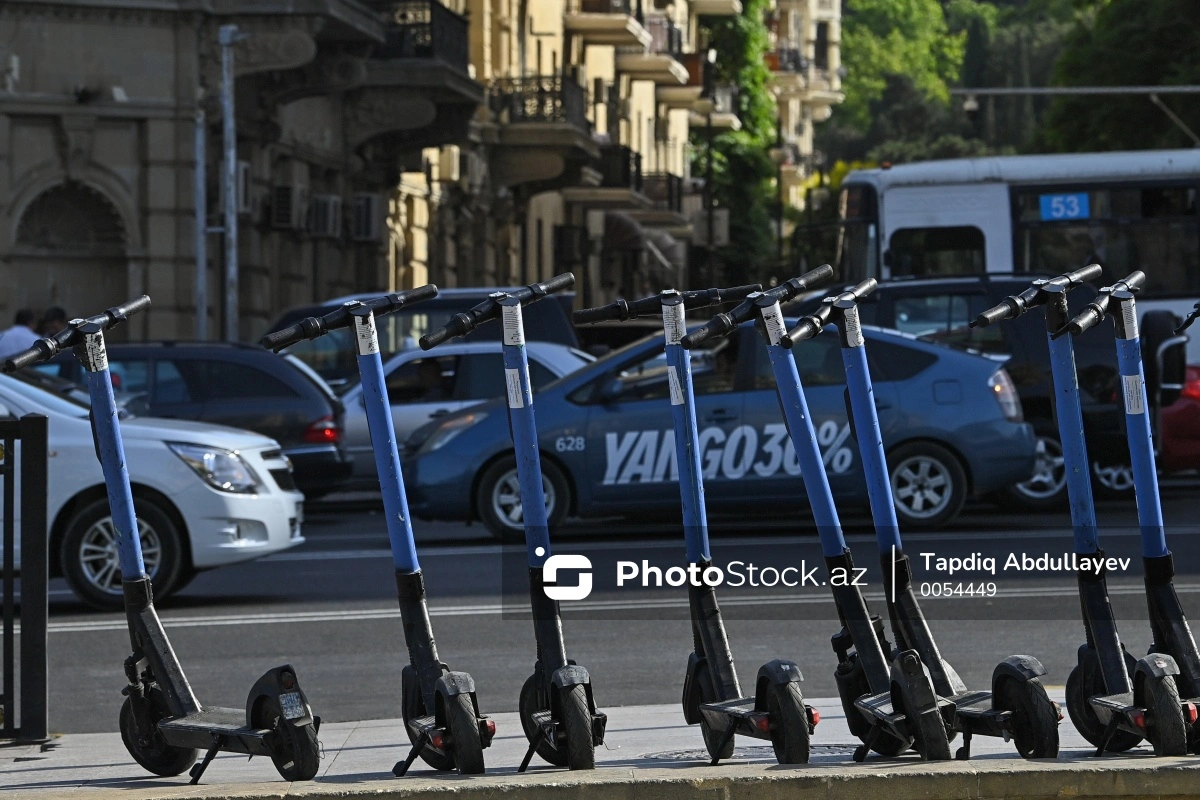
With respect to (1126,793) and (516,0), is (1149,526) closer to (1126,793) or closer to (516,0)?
(1126,793)

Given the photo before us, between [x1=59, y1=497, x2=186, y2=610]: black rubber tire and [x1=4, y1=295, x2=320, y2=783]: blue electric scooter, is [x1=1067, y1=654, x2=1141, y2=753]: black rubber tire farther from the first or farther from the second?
[x1=59, y1=497, x2=186, y2=610]: black rubber tire

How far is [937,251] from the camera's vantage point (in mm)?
25062

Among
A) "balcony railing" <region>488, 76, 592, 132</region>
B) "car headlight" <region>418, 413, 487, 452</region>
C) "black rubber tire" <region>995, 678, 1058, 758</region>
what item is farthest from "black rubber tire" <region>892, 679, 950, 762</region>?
"balcony railing" <region>488, 76, 592, 132</region>

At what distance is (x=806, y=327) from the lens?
20.8 ft

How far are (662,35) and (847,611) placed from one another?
5339cm

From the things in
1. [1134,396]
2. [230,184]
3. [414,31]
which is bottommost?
[1134,396]

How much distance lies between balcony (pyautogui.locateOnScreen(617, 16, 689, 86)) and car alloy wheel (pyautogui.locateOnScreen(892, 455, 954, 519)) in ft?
141

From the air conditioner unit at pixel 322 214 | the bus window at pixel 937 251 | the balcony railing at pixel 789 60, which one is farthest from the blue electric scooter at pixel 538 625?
the balcony railing at pixel 789 60

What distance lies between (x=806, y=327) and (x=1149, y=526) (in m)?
1.15

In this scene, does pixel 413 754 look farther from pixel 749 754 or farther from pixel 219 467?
pixel 219 467

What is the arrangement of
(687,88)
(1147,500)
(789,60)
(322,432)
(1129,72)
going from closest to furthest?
1. (1147,500)
2. (322,432)
3. (1129,72)
4. (687,88)
5. (789,60)

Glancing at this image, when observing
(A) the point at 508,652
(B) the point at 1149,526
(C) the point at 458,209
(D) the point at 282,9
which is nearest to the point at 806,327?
(B) the point at 1149,526

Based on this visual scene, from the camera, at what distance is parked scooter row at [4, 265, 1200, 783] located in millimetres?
6328

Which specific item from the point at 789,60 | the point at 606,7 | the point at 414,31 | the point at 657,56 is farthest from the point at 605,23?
the point at 789,60
